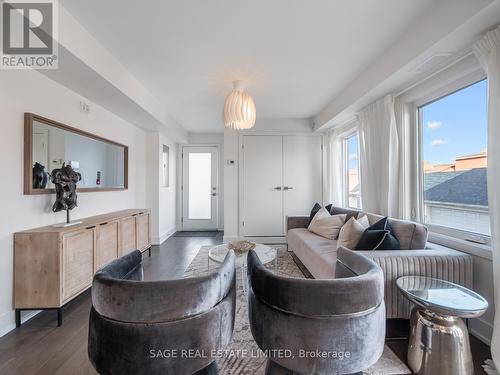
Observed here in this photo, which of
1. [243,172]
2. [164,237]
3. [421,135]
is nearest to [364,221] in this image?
[421,135]

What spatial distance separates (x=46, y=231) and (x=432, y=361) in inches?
113

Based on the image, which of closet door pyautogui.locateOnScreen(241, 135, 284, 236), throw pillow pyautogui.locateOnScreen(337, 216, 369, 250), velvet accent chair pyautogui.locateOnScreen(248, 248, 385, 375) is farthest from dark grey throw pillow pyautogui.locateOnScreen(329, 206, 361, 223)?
velvet accent chair pyautogui.locateOnScreen(248, 248, 385, 375)

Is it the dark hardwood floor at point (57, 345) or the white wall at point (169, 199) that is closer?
the dark hardwood floor at point (57, 345)

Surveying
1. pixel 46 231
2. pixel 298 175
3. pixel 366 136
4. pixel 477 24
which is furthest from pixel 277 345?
pixel 298 175

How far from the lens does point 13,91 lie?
1.88 meters

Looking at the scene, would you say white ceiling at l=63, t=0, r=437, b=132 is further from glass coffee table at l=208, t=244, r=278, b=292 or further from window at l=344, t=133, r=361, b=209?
glass coffee table at l=208, t=244, r=278, b=292

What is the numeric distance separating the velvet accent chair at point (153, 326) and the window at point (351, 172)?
11.5 feet

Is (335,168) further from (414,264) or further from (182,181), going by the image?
(182,181)

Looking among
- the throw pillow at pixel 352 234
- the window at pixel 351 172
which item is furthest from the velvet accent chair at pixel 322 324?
the window at pixel 351 172

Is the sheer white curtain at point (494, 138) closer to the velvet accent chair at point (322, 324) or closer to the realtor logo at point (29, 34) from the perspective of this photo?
the velvet accent chair at point (322, 324)

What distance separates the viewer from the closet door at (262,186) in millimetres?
4547

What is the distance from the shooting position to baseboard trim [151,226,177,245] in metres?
4.48

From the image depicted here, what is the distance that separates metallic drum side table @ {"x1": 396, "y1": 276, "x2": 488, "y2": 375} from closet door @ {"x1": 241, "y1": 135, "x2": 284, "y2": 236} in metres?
3.16

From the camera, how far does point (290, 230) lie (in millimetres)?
3617
